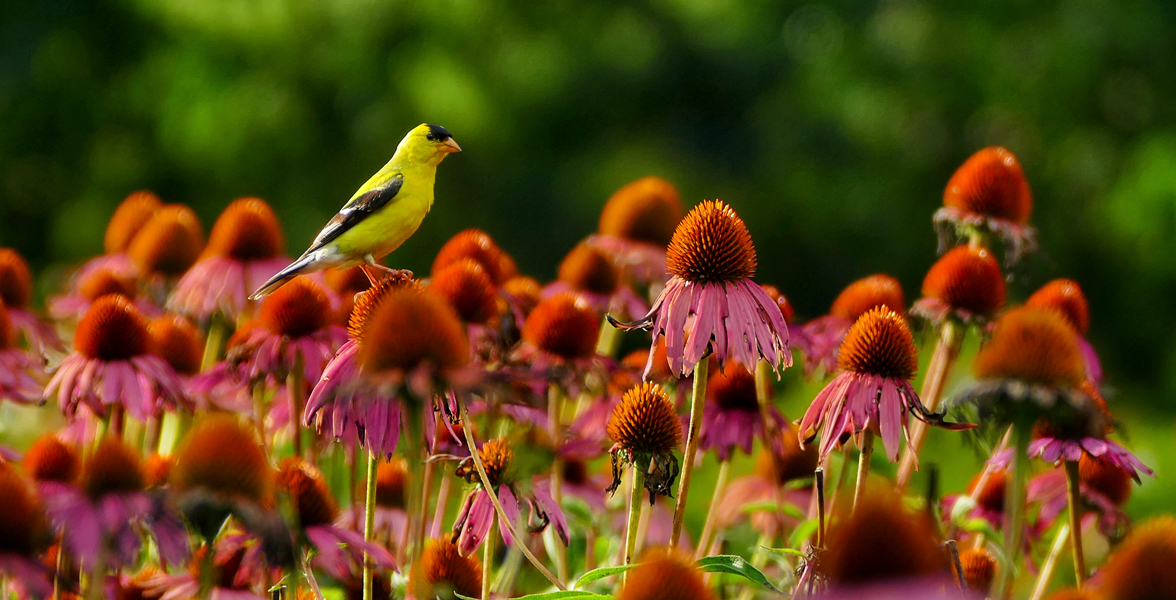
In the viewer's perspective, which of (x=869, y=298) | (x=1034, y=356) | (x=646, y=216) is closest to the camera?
(x=1034, y=356)

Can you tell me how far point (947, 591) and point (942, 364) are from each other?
1.33m

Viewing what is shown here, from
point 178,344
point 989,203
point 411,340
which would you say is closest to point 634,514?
point 411,340

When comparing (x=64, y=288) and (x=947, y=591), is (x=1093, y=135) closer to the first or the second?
(x=64, y=288)

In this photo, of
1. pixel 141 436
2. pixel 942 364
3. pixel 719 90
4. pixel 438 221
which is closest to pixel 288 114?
pixel 438 221

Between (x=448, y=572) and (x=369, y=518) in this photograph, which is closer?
(x=369, y=518)

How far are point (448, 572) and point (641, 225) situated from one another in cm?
200

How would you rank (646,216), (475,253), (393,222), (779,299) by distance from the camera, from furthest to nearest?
(646,216) < (475,253) < (393,222) < (779,299)

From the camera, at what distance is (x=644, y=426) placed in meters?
1.77

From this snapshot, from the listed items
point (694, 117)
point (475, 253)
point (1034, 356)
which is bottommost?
point (475, 253)

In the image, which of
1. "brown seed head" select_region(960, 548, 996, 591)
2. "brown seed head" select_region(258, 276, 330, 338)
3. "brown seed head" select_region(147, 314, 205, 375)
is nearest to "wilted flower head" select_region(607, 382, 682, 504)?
"brown seed head" select_region(960, 548, 996, 591)

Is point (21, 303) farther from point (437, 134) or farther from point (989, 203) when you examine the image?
point (989, 203)

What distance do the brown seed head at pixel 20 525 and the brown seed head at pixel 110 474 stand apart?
98mm

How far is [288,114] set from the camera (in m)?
10.6

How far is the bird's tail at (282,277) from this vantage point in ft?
7.42
